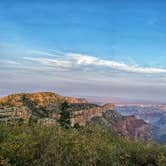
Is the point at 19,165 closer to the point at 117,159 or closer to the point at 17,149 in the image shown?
the point at 17,149

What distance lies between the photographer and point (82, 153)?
28984 mm

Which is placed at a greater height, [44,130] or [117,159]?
[44,130]

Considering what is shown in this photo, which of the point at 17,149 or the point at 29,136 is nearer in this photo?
the point at 17,149

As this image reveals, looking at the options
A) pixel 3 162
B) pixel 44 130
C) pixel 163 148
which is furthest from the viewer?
pixel 163 148

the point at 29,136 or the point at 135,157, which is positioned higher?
the point at 29,136

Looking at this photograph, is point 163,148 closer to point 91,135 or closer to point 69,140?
point 91,135

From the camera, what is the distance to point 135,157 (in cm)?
3766

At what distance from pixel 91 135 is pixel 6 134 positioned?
9.08m

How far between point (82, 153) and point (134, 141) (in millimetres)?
12557

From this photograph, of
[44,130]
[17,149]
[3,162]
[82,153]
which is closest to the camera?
[3,162]

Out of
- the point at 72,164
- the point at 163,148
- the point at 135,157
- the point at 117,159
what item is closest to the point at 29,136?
the point at 72,164

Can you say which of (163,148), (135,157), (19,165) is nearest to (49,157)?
(19,165)

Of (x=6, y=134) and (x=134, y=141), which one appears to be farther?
(x=134, y=141)

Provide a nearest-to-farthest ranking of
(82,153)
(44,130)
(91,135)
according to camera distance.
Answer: (82,153) < (44,130) < (91,135)
